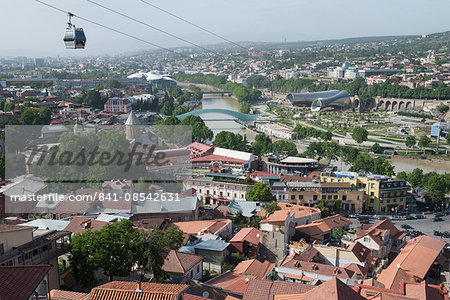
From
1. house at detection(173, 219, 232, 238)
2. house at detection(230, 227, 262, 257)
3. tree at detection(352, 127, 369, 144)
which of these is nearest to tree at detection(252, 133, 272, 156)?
tree at detection(352, 127, 369, 144)

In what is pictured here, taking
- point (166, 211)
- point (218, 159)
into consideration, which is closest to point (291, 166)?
point (218, 159)

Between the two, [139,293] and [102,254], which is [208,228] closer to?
[102,254]

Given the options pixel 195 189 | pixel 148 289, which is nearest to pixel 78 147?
pixel 195 189

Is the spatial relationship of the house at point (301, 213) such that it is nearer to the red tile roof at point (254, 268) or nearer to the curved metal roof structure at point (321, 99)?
the red tile roof at point (254, 268)

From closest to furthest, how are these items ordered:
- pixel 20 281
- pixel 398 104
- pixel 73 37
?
pixel 20 281
pixel 73 37
pixel 398 104

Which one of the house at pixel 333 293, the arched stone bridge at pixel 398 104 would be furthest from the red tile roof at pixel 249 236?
the arched stone bridge at pixel 398 104

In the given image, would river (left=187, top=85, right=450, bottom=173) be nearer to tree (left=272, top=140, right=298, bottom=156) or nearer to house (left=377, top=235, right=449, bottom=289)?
tree (left=272, top=140, right=298, bottom=156)

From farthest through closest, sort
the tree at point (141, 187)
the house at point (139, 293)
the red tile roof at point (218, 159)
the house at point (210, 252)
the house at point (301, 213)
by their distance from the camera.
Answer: the red tile roof at point (218, 159) → the tree at point (141, 187) → the house at point (301, 213) → the house at point (210, 252) → the house at point (139, 293)
